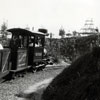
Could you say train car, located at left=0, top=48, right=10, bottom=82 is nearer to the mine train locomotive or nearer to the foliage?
the mine train locomotive

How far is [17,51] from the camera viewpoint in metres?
15.4

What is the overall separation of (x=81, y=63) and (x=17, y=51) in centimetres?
531

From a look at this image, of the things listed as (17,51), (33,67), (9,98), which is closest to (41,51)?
(33,67)

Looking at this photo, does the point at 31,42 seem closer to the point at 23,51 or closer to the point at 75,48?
the point at 23,51

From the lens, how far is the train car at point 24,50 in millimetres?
15383

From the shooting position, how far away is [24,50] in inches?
666

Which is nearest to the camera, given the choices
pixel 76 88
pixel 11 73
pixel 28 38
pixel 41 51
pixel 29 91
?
pixel 76 88

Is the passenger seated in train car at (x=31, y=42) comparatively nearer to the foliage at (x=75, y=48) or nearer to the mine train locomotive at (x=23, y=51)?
the mine train locomotive at (x=23, y=51)

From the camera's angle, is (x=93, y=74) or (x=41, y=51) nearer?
(x=93, y=74)

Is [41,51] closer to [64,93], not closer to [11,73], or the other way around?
[11,73]

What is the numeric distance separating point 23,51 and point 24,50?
9.1 inches

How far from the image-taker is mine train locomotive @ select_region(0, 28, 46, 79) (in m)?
15.2

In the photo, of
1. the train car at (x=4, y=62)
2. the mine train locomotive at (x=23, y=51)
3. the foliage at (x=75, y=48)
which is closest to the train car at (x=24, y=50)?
the mine train locomotive at (x=23, y=51)

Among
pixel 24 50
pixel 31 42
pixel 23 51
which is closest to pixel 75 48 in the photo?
pixel 31 42
